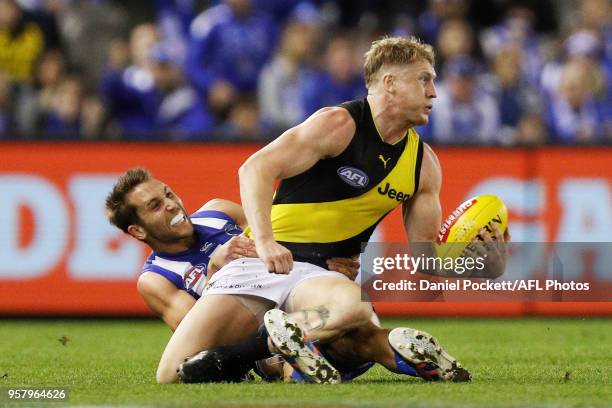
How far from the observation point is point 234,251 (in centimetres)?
762

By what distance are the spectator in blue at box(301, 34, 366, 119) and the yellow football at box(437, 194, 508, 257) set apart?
6.57 meters

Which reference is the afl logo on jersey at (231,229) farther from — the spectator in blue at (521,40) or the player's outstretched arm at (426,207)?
the spectator in blue at (521,40)

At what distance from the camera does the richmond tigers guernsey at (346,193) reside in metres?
7.37

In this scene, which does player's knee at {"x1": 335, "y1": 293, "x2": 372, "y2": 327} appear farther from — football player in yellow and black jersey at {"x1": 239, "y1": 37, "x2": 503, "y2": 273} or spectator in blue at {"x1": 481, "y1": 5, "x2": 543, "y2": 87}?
spectator in blue at {"x1": 481, "y1": 5, "x2": 543, "y2": 87}

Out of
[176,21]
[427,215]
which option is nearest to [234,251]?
[427,215]

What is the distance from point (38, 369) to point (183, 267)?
113cm

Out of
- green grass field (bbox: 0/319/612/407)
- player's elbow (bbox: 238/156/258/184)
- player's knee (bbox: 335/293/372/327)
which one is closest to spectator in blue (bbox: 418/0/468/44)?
green grass field (bbox: 0/319/612/407)

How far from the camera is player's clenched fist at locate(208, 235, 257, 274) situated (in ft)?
24.9

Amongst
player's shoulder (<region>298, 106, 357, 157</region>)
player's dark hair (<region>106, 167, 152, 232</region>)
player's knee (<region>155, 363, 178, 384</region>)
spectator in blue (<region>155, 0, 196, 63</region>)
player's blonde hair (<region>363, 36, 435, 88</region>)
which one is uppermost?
player's blonde hair (<region>363, 36, 435, 88</region>)

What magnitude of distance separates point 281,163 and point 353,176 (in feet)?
1.71

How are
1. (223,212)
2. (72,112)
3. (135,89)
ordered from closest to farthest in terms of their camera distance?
1. (223,212)
2. (72,112)
3. (135,89)

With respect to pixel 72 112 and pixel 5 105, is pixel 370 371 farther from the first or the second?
pixel 5 105

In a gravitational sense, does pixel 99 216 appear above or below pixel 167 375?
below

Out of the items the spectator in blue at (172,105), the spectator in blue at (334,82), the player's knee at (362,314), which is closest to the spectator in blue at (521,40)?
the spectator in blue at (334,82)
